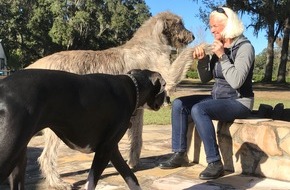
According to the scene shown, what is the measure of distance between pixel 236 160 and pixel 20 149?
10.4ft

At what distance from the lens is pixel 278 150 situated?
4.76 m

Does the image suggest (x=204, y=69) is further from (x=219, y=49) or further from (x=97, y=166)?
(x=97, y=166)

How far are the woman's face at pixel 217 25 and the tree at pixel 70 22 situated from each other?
3045cm

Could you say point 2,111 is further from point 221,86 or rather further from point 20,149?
point 221,86

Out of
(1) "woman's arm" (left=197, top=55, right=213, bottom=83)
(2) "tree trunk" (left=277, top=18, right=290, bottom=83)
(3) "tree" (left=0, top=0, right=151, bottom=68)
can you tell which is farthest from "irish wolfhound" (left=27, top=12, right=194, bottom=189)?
(3) "tree" (left=0, top=0, right=151, bottom=68)

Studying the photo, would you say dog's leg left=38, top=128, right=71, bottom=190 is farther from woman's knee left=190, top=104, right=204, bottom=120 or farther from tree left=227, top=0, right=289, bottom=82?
tree left=227, top=0, right=289, bottom=82

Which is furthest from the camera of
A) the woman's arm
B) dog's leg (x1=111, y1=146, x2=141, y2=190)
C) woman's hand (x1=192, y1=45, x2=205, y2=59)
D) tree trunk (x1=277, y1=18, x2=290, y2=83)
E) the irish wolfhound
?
tree trunk (x1=277, y1=18, x2=290, y2=83)

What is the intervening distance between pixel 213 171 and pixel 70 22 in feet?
106

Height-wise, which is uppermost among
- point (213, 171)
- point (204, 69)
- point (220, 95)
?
point (204, 69)

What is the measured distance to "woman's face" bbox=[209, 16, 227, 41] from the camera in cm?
508

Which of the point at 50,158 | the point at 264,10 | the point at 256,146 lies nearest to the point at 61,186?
the point at 50,158

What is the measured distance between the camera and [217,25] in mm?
5109

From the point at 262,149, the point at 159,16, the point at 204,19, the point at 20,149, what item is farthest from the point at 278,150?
the point at 204,19

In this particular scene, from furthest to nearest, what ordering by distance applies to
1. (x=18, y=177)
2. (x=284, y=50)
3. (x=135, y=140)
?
(x=284, y=50)
(x=135, y=140)
(x=18, y=177)
